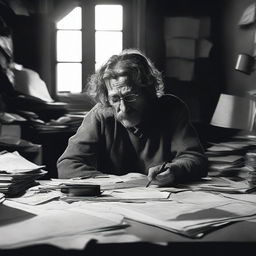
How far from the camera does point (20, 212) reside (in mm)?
1164

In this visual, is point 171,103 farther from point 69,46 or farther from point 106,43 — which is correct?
point 69,46

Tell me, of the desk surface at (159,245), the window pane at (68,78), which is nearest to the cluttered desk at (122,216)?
the desk surface at (159,245)

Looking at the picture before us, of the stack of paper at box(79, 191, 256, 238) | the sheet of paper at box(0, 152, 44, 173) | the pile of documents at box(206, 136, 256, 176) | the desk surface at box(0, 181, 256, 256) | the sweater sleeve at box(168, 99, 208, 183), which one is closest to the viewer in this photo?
the desk surface at box(0, 181, 256, 256)

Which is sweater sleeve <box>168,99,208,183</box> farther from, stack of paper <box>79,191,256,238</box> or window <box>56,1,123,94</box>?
window <box>56,1,123,94</box>

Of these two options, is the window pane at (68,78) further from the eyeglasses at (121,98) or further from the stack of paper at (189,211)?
the stack of paper at (189,211)

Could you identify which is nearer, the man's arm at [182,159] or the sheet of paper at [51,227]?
the sheet of paper at [51,227]

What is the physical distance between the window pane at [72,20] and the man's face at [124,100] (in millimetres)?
845

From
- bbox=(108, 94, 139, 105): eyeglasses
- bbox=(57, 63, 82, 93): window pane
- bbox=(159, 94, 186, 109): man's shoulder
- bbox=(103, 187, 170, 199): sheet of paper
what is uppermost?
bbox=(57, 63, 82, 93): window pane

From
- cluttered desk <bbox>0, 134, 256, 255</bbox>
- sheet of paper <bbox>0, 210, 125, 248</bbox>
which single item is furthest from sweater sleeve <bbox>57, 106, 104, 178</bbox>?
sheet of paper <bbox>0, 210, 125, 248</bbox>

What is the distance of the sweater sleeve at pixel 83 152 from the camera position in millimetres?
2035

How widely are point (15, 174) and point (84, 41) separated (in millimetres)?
1601

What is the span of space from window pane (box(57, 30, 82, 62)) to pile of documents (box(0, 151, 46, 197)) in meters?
1.30

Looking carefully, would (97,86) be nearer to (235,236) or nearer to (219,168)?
(219,168)

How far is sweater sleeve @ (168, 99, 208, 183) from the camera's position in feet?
6.24
